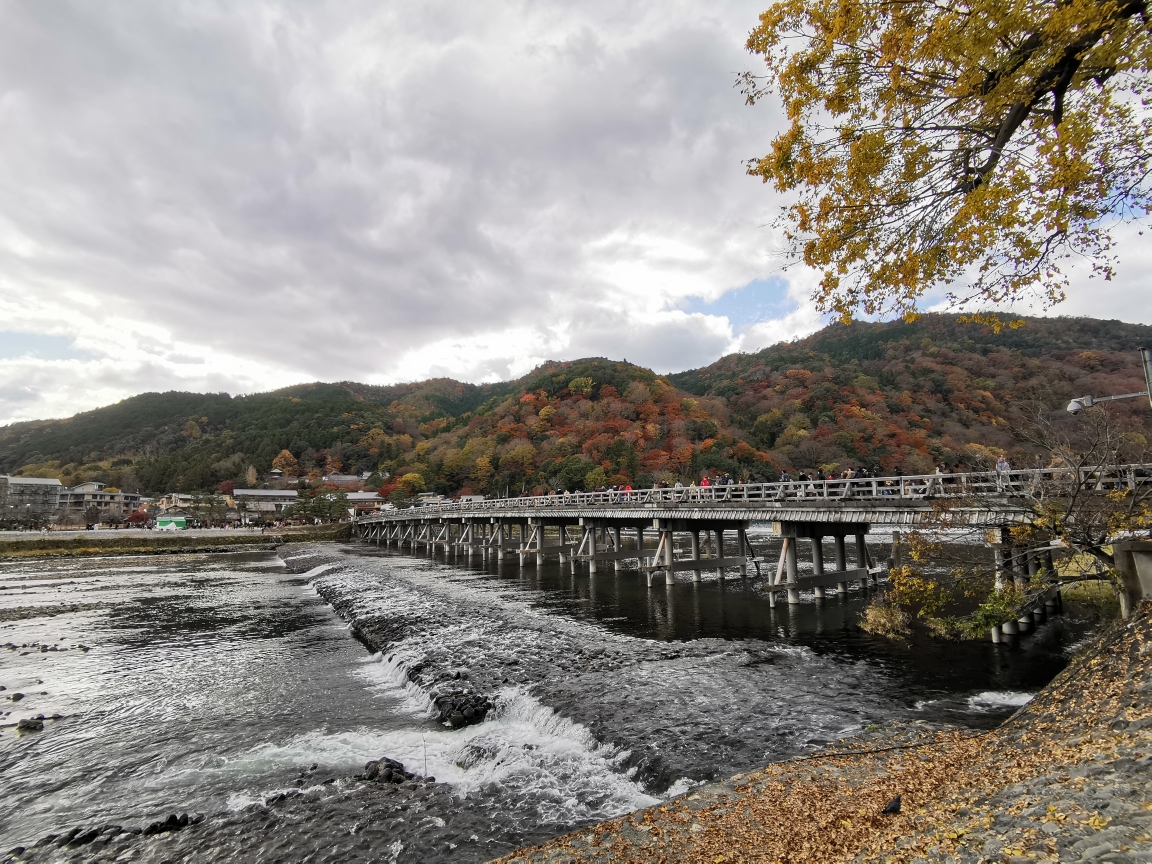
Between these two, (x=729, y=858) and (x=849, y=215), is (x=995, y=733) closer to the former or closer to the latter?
(x=729, y=858)

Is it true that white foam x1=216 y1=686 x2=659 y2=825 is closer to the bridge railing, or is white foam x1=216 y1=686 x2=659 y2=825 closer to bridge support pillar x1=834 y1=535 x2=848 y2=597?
the bridge railing

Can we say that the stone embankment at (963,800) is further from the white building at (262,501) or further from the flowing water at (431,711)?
the white building at (262,501)

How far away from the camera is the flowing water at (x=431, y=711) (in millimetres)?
7457

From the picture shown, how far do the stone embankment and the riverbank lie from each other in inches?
2691

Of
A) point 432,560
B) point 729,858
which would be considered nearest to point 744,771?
point 729,858

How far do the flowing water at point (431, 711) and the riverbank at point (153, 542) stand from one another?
45000mm

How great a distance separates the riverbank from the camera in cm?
5472

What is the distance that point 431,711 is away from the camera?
11.3 m

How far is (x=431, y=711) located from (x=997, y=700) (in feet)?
35.8

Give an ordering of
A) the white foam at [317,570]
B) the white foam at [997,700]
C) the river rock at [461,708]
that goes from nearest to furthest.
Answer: the white foam at [997,700] → the river rock at [461,708] → the white foam at [317,570]

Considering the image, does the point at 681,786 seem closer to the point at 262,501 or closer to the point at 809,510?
the point at 809,510

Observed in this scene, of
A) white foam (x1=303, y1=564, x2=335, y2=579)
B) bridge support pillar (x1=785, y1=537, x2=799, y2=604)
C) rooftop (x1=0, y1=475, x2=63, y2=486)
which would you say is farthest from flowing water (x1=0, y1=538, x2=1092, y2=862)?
rooftop (x1=0, y1=475, x2=63, y2=486)

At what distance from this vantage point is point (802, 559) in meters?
36.3

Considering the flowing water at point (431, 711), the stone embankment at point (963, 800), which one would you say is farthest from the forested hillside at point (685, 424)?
the stone embankment at point (963, 800)
